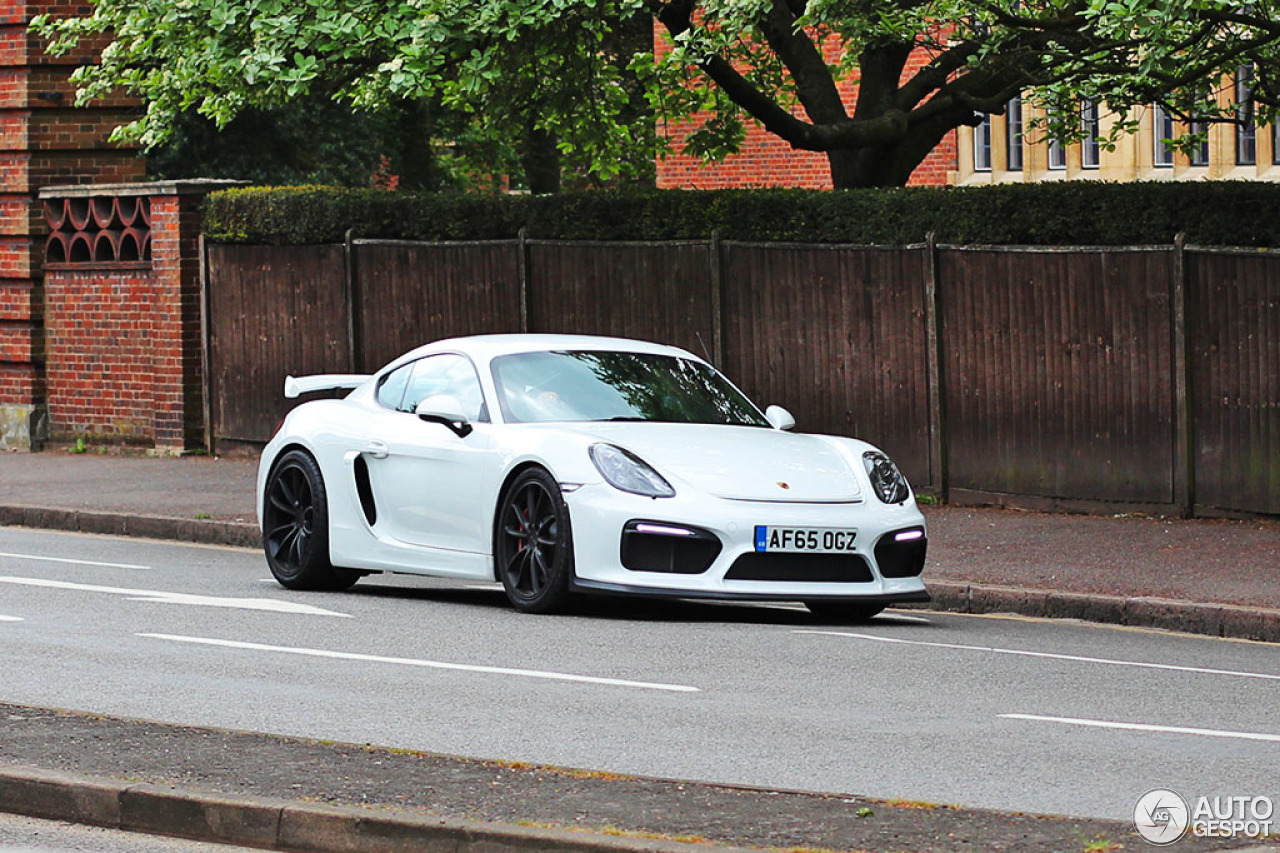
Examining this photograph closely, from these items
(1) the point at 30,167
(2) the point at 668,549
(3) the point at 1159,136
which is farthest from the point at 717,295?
(3) the point at 1159,136

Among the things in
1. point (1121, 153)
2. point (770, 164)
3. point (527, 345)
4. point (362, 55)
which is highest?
point (770, 164)

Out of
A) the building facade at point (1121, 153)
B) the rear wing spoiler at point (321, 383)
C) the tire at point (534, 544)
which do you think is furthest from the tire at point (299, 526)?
the building facade at point (1121, 153)

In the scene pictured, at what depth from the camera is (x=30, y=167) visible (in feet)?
77.8

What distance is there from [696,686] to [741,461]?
2222 millimetres

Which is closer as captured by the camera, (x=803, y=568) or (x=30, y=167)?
(x=803, y=568)

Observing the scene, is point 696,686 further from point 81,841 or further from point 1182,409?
point 1182,409

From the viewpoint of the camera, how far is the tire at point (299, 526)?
1271 centimetres

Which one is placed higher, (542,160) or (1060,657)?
(542,160)

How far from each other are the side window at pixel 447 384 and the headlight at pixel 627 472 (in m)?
1.05

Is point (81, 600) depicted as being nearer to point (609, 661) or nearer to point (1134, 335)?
point (609, 661)

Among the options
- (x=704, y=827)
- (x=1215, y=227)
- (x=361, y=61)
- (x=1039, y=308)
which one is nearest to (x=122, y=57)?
(x=361, y=61)

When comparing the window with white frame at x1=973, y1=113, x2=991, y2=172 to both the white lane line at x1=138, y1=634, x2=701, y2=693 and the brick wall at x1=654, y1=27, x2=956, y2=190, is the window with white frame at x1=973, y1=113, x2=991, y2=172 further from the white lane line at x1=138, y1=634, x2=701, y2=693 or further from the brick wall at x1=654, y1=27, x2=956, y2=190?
the white lane line at x1=138, y1=634, x2=701, y2=693

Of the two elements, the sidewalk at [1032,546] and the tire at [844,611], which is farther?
the sidewalk at [1032,546]

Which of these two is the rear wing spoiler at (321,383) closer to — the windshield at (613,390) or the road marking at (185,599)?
the road marking at (185,599)
